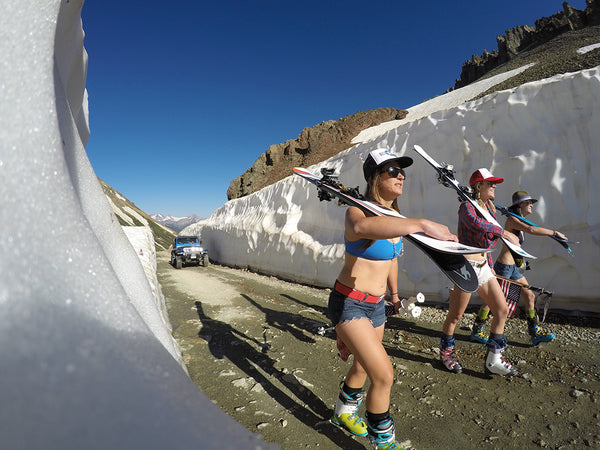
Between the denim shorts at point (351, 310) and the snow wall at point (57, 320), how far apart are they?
1.27 m

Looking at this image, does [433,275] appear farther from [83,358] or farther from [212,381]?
[83,358]

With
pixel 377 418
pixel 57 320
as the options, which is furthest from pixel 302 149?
pixel 57 320

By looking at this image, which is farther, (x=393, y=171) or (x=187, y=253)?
(x=187, y=253)

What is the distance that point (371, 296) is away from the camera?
1937mm

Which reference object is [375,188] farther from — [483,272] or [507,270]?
[507,270]

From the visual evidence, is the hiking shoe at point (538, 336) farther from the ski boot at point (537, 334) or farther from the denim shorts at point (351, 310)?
the denim shorts at point (351, 310)

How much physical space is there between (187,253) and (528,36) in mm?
65087

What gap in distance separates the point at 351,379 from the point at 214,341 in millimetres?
2509

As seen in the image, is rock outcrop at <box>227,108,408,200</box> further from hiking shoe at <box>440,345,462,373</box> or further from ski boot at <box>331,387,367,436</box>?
ski boot at <box>331,387,367,436</box>

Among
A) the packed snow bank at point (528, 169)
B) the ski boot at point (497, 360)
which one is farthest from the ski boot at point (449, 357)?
the packed snow bank at point (528, 169)

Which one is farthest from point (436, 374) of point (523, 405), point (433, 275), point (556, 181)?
point (556, 181)

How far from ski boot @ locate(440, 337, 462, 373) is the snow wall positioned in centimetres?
321

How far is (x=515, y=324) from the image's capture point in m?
4.37

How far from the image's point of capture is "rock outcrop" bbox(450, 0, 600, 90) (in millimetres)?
36562
